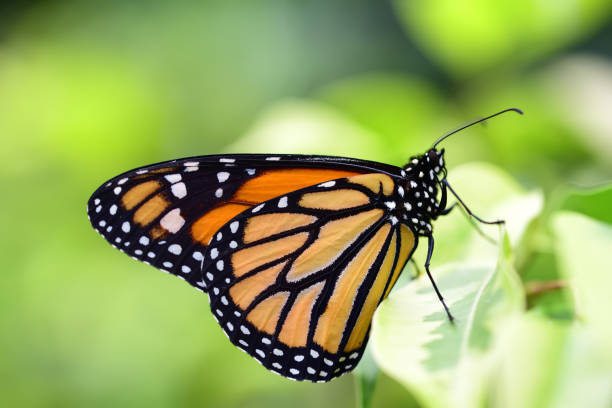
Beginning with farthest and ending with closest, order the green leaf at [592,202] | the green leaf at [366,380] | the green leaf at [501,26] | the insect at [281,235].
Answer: the green leaf at [501,26]
the insect at [281,235]
the green leaf at [592,202]
the green leaf at [366,380]

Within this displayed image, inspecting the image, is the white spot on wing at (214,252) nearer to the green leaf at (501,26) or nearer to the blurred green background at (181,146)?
the blurred green background at (181,146)

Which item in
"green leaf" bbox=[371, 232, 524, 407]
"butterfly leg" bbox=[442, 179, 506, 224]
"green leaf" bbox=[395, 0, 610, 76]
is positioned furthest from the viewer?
"green leaf" bbox=[395, 0, 610, 76]

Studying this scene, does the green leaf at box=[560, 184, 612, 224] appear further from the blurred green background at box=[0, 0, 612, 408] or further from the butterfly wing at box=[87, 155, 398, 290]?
the butterfly wing at box=[87, 155, 398, 290]

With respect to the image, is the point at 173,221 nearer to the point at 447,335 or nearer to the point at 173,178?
the point at 173,178

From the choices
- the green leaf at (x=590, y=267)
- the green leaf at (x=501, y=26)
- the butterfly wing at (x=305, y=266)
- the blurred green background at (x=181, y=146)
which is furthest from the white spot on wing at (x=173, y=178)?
the green leaf at (x=501, y=26)

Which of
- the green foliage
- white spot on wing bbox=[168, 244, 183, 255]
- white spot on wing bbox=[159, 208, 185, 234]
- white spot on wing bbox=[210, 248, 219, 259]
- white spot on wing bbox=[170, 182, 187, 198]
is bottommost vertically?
the green foliage

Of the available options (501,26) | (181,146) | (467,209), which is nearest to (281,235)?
(467,209)

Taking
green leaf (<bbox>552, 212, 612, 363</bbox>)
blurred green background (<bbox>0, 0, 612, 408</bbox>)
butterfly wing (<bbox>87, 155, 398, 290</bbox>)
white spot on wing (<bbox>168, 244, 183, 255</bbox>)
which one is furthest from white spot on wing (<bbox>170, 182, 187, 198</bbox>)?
green leaf (<bbox>552, 212, 612, 363</bbox>)
